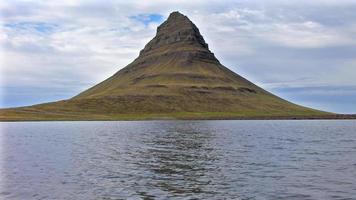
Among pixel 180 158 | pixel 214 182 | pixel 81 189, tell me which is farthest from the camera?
pixel 180 158

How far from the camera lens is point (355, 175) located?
3891 cm

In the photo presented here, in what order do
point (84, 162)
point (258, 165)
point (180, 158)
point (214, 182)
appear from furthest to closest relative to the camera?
point (180, 158)
point (84, 162)
point (258, 165)
point (214, 182)

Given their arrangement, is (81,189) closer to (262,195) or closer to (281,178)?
(262,195)

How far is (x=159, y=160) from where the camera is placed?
1981 inches

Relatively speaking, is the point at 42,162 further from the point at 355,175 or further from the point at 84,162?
the point at 355,175

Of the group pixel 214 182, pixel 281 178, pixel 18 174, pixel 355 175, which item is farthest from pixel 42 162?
pixel 355 175

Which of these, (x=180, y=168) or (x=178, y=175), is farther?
(x=180, y=168)

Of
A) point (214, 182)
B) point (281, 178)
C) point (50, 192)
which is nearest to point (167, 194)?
point (214, 182)

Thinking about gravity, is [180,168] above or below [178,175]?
above

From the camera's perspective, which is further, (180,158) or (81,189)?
(180,158)

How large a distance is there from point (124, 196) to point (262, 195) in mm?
9022

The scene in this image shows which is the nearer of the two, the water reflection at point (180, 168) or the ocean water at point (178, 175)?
the ocean water at point (178, 175)

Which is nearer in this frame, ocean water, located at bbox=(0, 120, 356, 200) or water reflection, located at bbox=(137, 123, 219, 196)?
ocean water, located at bbox=(0, 120, 356, 200)

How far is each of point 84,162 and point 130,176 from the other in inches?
469
